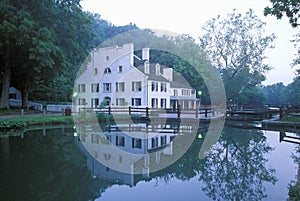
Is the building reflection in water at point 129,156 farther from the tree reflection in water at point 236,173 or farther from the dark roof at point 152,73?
the dark roof at point 152,73

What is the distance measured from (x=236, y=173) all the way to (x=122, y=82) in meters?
25.9

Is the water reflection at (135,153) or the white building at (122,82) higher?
the white building at (122,82)

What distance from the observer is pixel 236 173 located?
671cm

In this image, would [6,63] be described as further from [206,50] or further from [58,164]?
[206,50]

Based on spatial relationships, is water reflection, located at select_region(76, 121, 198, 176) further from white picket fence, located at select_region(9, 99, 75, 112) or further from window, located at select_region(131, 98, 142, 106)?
window, located at select_region(131, 98, 142, 106)

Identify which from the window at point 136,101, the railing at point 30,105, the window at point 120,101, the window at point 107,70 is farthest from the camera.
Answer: the window at point 107,70

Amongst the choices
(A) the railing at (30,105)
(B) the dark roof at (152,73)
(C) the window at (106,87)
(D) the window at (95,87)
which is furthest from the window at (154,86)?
(A) the railing at (30,105)

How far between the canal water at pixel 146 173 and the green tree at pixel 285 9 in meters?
4.79

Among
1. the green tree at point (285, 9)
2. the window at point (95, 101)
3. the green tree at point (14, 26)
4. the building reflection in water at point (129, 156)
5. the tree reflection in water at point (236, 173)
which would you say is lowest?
the tree reflection in water at point (236, 173)

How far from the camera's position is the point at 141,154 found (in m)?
8.87

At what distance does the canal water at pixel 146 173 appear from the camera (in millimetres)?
5145

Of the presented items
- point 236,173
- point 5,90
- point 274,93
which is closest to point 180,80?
point 5,90

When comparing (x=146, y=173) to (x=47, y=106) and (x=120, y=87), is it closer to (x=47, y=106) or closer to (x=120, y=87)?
(x=47, y=106)

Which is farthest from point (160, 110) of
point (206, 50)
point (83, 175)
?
point (83, 175)
